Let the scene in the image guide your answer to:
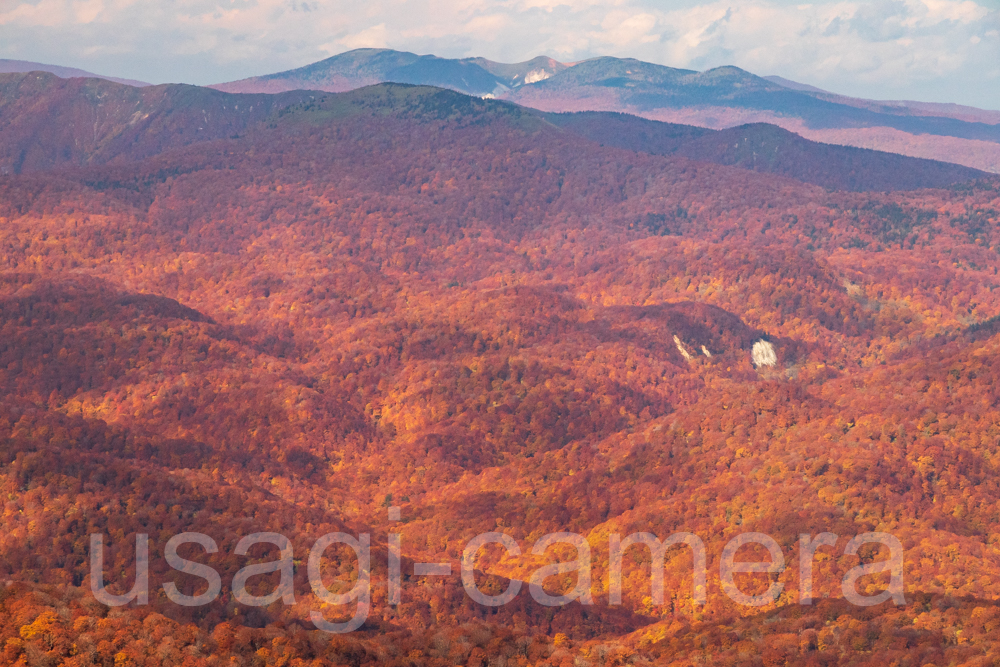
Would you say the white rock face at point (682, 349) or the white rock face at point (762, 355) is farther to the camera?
the white rock face at point (762, 355)

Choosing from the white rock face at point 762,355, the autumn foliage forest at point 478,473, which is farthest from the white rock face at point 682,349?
the white rock face at point 762,355

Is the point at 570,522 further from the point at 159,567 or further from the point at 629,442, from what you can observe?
the point at 159,567

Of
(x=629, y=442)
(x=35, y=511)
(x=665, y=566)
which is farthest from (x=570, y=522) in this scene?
(x=35, y=511)

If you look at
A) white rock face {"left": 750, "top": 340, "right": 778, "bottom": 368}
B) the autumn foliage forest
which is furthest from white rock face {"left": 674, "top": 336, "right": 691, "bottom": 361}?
white rock face {"left": 750, "top": 340, "right": 778, "bottom": 368}

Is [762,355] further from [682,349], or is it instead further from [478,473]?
[478,473]

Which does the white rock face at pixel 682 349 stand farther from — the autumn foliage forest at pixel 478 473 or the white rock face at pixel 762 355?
the white rock face at pixel 762 355

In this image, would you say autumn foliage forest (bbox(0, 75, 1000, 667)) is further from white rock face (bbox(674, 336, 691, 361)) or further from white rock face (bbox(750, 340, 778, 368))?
white rock face (bbox(750, 340, 778, 368))

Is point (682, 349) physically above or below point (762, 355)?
above

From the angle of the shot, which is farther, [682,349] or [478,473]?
[682,349]

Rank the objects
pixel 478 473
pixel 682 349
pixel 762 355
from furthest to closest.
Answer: pixel 762 355, pixel 682 349, pixel 478 473

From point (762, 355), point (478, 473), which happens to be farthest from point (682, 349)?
point (478, 473)
